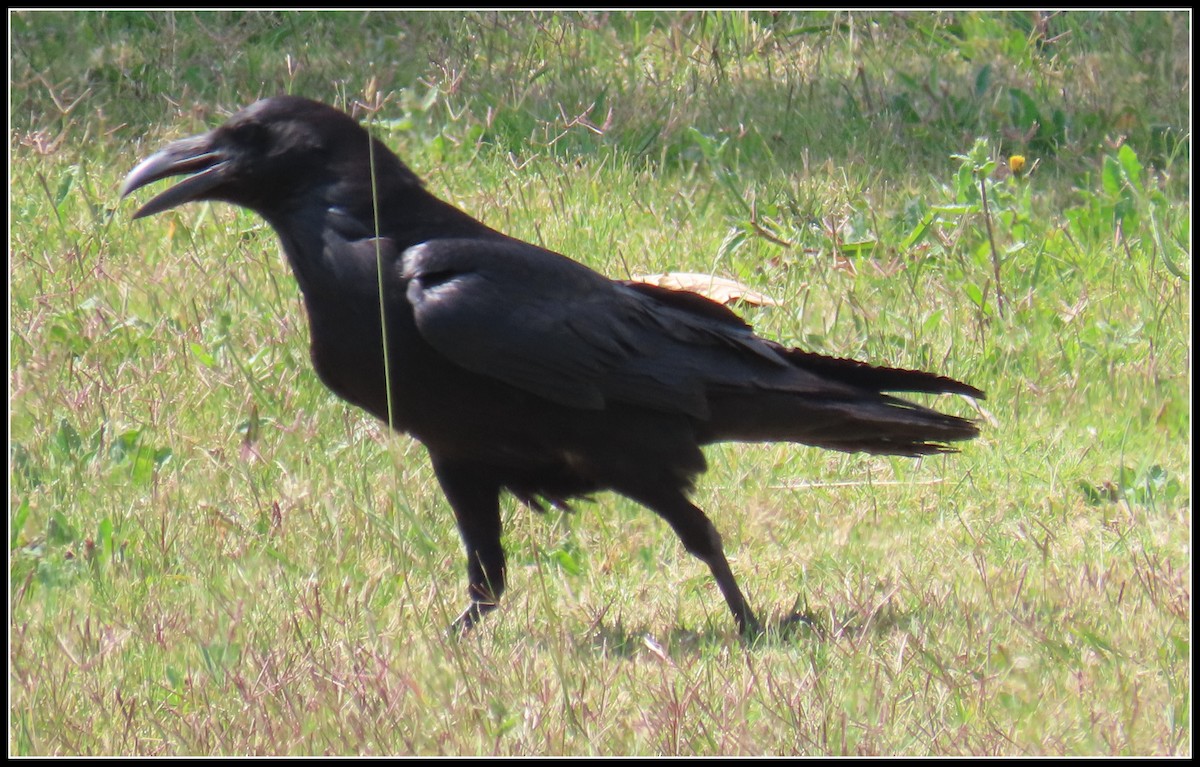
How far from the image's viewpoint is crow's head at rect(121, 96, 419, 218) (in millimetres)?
4258

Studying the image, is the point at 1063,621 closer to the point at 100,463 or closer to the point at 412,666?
the point at 412,666

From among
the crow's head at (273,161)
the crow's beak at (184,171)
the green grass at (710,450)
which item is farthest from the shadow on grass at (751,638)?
the crow's beak at (184,171)

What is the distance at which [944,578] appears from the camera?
4414 mm

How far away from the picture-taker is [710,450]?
538cm

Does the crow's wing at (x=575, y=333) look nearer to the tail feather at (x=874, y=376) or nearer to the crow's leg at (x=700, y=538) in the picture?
the tail feather at (x=874, y=376)

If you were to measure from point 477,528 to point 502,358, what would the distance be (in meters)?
0.56

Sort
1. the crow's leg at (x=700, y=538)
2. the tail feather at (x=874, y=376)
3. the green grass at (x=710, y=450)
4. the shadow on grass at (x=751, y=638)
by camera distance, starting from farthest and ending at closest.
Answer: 1. the tail feather at (x=874, y=376)
2. the crow's leg at (x=700, y=538)
3. the shadow on grass at (x=751, y=638)
4. the green grass at (x=710, y=450)

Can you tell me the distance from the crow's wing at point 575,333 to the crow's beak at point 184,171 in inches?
23.3

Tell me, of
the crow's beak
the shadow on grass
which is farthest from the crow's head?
the shadow on grass

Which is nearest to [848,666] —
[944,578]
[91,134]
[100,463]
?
[944,578]

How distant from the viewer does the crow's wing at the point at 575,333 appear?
3979 millimetres

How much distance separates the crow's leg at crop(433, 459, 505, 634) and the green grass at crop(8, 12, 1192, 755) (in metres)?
0.16

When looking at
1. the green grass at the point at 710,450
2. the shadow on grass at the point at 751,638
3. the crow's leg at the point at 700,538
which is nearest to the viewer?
the green grass at the point at 710,450

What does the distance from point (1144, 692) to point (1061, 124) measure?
179 inches
